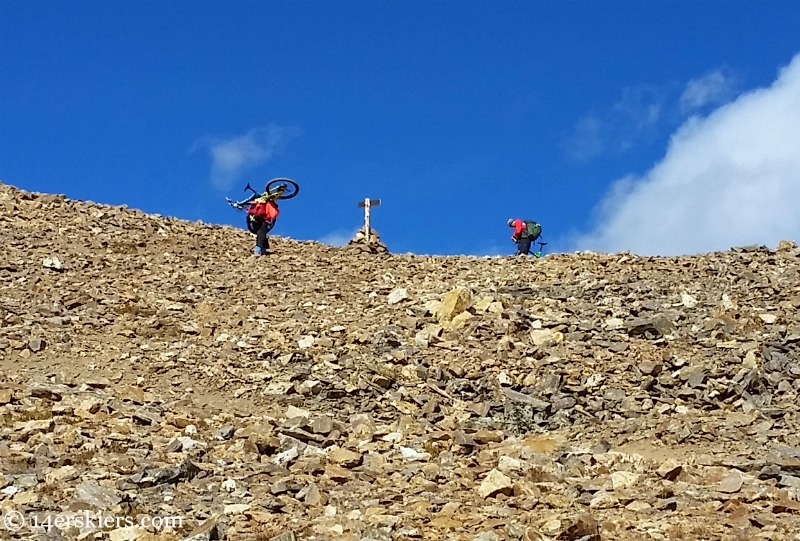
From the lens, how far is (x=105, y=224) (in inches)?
811

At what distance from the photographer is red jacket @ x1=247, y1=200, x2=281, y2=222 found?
1992 cm

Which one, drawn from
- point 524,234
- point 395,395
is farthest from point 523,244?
point 395,395

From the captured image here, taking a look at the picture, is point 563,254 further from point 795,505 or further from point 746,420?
point 795,505

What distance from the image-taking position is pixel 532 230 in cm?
2280

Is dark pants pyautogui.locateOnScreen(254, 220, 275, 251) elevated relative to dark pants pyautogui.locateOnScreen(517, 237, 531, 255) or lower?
lower

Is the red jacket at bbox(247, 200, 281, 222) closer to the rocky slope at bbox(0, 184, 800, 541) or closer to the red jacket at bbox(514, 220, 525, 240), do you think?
the rocky slope at bbox(0, 184, 800, 541)

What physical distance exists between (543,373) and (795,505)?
475cm

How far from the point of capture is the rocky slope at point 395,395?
7.63 m

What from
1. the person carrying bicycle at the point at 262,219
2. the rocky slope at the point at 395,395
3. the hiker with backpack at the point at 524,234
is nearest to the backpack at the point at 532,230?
the hiker with backpack at the point at 524,234

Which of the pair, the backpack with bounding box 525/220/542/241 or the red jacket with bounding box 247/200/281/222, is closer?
the red jacket with bounding box 247/200/281/222

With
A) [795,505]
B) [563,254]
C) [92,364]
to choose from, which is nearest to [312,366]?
[92,364]

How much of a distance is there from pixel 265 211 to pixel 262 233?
57 centimetres

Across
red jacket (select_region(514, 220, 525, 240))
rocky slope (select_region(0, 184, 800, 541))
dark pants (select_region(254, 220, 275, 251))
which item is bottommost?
rocky slope (select_region(0, 184, 800, 541))

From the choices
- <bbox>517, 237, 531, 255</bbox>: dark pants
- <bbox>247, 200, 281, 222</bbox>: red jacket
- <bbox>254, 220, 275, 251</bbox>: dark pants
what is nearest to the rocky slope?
<bbox>254, 220, 275, 251</bbox>: dark pants
